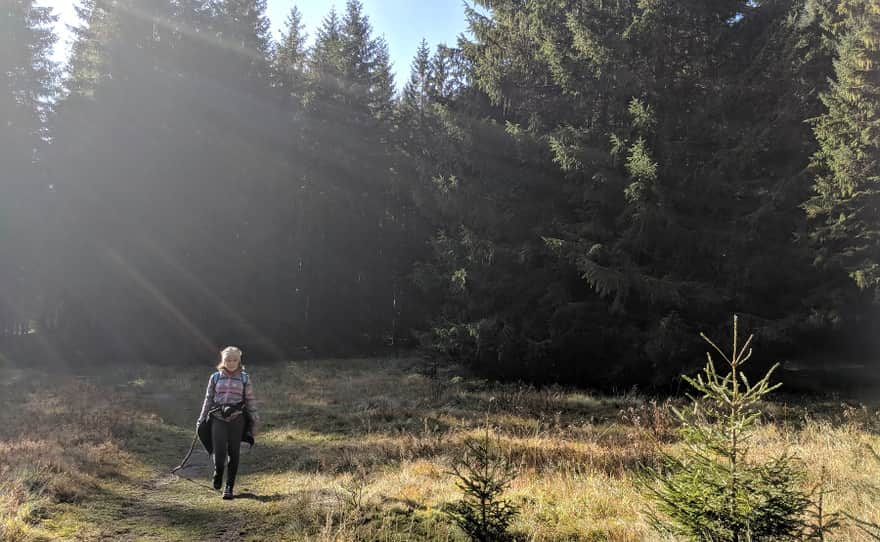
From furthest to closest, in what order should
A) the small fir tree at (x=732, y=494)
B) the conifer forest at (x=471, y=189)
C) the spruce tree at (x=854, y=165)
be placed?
the conifer forest at (x=471, y=189) < the spruce tree at (x=854, y=165) < the small fir tree at (x=732, y=494)

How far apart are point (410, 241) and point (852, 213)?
2256 centimetres

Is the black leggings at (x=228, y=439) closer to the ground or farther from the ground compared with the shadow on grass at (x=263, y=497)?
farther from the ground

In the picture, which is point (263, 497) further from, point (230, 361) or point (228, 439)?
point (230, 361)

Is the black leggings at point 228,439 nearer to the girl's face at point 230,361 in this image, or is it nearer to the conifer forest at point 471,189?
the girl's face at point 230,361

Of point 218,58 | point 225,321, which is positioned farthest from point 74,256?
point 218,58

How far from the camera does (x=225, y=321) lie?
27.7 metres

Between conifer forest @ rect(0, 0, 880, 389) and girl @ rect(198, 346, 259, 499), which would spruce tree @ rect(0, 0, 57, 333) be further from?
girl @ rect(198, 346, 259, 499)

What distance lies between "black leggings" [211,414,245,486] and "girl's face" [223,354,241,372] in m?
0.68

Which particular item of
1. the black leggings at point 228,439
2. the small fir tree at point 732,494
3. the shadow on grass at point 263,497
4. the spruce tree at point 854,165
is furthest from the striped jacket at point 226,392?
the spruce tree at point 854,165

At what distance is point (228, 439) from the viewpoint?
6.80 m

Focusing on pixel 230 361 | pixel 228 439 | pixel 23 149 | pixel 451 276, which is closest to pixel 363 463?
pixel 228 439

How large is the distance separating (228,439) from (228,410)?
44 centimetres

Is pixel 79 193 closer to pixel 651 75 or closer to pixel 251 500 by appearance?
pixel 251 500

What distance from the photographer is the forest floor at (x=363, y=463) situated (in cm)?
528
